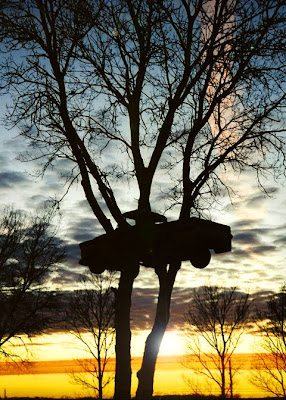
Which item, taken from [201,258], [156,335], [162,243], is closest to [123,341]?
[156,335]

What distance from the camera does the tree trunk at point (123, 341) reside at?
305 inches

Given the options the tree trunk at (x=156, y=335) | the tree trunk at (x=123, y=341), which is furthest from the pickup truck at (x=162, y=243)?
the tree trunk at (x=156, y=335)

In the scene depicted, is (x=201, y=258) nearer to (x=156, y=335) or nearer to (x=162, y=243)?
(x=162, y=243)

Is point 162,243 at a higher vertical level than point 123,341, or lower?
higher

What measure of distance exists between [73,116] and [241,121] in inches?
137

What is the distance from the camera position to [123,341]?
7992mm

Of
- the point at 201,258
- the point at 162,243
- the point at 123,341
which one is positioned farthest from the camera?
the point at 123,341

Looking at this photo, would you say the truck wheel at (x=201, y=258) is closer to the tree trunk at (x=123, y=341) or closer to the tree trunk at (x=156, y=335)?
the tree trunk at (x=123, y=341)

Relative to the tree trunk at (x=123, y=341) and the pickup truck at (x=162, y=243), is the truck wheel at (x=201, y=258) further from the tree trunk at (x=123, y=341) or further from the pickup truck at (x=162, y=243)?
the tree trunk at (x=123, y=341)

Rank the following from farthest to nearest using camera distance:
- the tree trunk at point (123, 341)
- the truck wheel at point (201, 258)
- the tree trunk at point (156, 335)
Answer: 1. the tree trunk at point (156, 335)
2. the tree trunk at point (123, 341)
3. the truck wheel at point (201, 258)

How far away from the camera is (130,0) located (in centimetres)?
942

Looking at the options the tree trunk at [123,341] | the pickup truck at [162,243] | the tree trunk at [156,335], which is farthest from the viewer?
the tree trunk at [156,335]

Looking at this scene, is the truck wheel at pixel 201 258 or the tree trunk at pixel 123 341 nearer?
the truck wheel at pixel 201 258

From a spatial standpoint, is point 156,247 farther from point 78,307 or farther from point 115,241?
point 78,307
